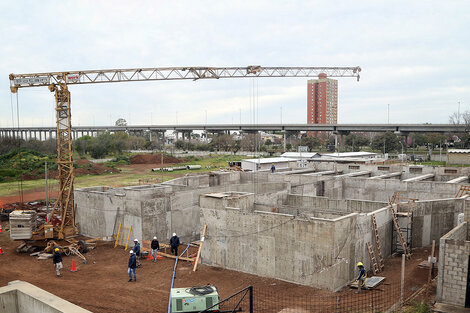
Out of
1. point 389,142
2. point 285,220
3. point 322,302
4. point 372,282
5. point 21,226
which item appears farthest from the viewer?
point 389,142

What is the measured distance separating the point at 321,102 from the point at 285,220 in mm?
148619

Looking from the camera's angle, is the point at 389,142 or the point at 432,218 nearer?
the point at 432,218

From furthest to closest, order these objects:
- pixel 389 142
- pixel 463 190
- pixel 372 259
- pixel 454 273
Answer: pixel 389 142
pixel 463 190
pixel 372 259
pixel 454 273

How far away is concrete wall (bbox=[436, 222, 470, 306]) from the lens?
38.2 ft

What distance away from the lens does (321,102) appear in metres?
157

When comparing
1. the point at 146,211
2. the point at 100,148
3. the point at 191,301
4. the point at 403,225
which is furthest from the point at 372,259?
the point at 100,148

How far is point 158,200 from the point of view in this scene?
20750mm

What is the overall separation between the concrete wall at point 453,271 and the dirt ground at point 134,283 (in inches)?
58.2

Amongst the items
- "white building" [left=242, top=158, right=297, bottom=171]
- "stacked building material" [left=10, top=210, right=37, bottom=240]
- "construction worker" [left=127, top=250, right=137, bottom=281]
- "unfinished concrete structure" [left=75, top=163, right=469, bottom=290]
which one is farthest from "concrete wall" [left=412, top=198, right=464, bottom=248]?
"white building" [left=242, top=158, right=297, bottom=171]

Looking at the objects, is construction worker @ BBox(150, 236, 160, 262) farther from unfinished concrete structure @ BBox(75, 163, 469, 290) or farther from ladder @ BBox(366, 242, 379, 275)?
ladder @ BBox(366, 242, 379, 275)

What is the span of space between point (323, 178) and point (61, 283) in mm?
18693

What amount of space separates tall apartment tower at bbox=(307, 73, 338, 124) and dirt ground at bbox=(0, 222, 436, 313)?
143732 mm

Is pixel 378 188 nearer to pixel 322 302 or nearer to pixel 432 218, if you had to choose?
pixel 432 218

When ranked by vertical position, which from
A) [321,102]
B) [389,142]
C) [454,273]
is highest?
[321,102]
